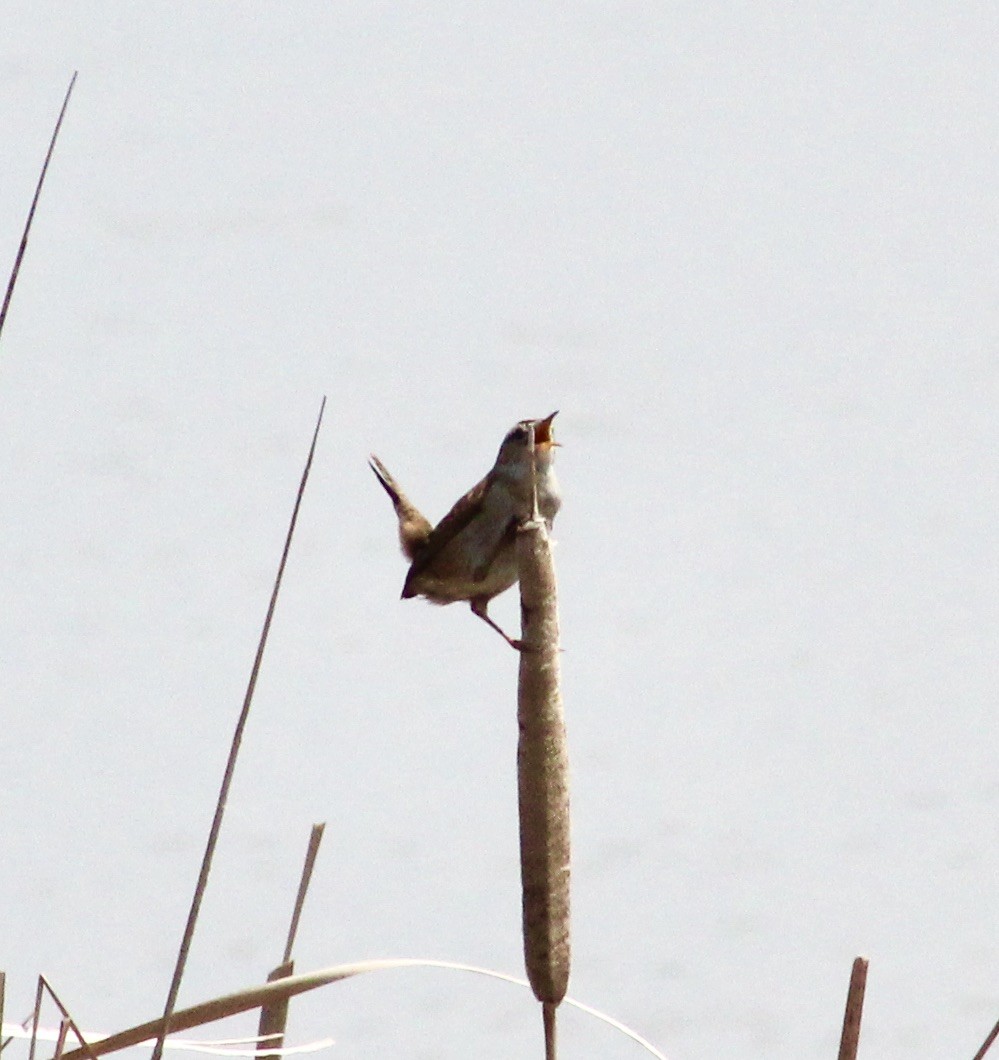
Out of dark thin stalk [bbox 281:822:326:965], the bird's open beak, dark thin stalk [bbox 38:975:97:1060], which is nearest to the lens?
dark thin stalk [bbox 38:975:97:1060]

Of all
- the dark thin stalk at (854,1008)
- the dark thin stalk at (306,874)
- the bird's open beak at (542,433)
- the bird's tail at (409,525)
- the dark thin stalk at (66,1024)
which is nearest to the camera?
the dark thin stalk at (66,1024)

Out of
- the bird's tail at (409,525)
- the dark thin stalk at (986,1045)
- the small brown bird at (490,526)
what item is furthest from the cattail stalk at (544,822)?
the bird's tail at (409,525)

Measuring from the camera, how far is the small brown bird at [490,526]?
220 cm

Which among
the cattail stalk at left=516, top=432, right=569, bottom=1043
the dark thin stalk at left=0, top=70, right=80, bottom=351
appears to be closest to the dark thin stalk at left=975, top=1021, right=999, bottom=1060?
the cattail stalk at left=516, top=432, right=569, bottom=1043

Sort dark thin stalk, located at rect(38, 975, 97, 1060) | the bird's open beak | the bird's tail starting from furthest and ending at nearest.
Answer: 1. the bird's tail
2. the bird's open beak
3. dark thin stalk, located at rect(38, 975, 97, 1060)

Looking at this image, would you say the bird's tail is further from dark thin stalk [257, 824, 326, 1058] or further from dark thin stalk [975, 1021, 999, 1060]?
dark thin stalk [975, 1021, 999, 1060]

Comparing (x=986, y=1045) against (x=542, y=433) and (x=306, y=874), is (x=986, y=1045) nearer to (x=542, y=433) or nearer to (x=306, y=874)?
(x=306, y=874)

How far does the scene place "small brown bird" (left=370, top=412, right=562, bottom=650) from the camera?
220 centimetres

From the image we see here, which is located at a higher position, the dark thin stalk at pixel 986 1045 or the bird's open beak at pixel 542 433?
the bird's open beak at pixel 542 433

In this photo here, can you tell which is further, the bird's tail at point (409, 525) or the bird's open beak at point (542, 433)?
the bird's tail at point (409, 525)

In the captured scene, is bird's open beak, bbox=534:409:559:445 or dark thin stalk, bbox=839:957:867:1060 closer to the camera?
dark thin stalk, bbox=839:957:867:1060

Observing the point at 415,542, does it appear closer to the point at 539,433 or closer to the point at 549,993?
the point at 539,433

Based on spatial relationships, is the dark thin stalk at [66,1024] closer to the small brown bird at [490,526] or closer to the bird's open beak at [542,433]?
the small brown bird at [490,526]

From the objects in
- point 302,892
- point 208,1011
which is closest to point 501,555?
point 302,892
